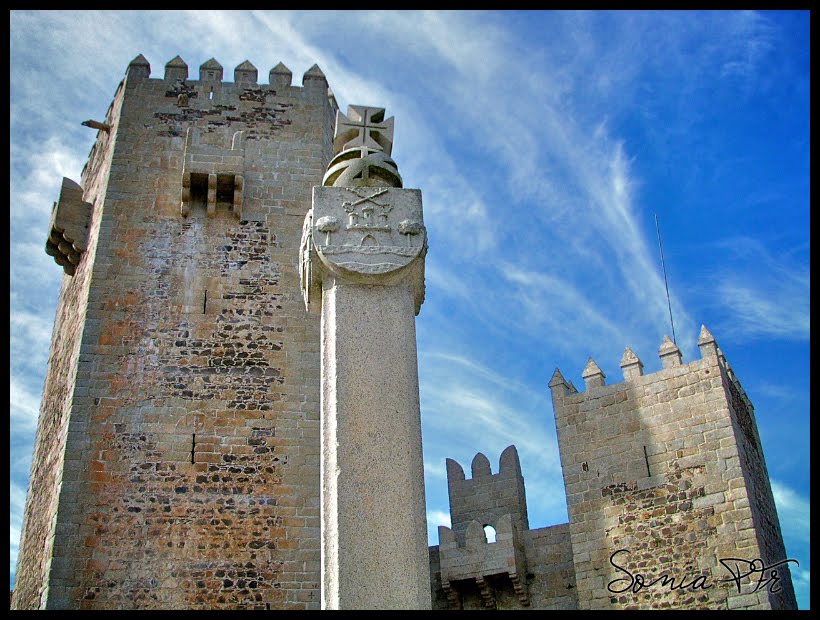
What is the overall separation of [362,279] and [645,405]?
11217mm

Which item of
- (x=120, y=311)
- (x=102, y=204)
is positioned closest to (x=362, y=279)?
(x=120, y=311)

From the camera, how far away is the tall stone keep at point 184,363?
41.1ft

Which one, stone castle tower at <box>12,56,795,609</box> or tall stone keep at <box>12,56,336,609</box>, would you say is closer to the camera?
tall stone keep at <box>12,56,336,609</box>

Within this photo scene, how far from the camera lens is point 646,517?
15.4m

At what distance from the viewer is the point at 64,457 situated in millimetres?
13109

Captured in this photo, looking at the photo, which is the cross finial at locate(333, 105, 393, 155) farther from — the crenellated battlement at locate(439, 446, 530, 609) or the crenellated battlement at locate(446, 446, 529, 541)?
the crenellated battlement at locate(446, 446, 529, 541)

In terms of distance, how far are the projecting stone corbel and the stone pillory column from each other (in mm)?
10499

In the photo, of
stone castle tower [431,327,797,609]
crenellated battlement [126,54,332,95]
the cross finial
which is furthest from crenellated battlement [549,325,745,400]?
the cross finial

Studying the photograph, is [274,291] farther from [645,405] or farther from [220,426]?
[645,405]

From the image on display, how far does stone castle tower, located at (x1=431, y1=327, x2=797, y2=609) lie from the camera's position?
1469cm
